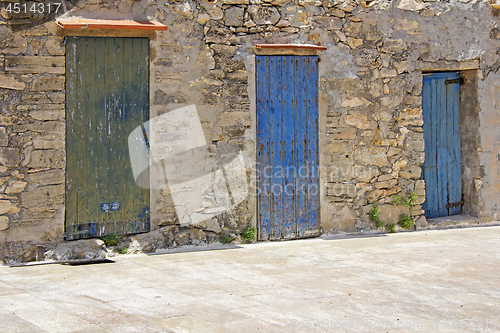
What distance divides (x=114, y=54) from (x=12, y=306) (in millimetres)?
3112

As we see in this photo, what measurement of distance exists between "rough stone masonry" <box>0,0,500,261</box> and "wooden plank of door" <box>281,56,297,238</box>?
0.39 meters

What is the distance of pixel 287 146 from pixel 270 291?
2736mm

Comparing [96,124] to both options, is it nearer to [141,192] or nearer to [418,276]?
[141,192]

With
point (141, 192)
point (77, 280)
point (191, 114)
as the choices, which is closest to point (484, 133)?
point (191, 114)

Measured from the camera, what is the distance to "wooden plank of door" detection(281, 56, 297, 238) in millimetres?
6668

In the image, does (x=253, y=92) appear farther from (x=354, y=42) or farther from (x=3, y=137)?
(x=3, y=137)

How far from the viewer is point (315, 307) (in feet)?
12.5

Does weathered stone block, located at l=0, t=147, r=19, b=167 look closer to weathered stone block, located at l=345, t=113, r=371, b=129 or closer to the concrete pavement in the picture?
the concrete pavement

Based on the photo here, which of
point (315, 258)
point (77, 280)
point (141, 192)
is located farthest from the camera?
point (141, 192)

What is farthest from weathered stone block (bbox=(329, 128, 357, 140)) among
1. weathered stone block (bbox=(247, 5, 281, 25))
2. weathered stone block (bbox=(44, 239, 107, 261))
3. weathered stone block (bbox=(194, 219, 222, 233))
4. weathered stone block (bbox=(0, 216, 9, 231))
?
weathered stone block (bbox=(0, 216, 9, 231))

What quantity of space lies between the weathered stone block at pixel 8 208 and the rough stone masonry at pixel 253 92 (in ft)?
0.05

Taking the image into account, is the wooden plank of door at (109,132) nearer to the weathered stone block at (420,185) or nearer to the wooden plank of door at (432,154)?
the weathered stone block at (420,185)

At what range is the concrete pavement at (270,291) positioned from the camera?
11.3 ft

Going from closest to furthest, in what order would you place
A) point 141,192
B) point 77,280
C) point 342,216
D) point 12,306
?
point 12,306, point 77,280, point 141,192, point 342,216
